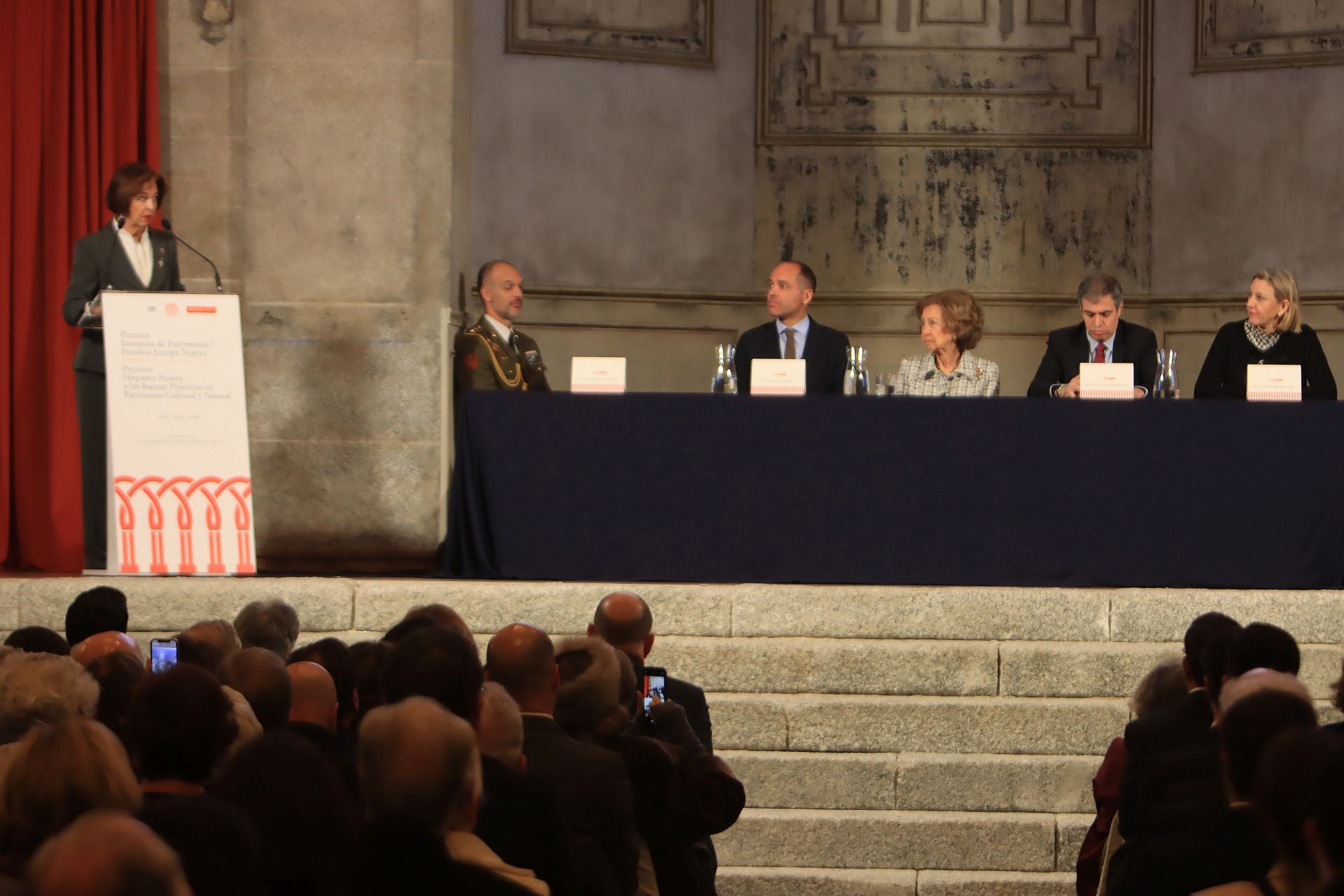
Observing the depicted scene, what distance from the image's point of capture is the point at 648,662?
19.1 ft

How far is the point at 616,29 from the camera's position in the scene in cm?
903

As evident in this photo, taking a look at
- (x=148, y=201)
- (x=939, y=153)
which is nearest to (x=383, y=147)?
(x=148, y=201)

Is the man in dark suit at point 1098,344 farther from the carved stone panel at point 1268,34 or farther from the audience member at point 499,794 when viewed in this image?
the audience member at point 499,794

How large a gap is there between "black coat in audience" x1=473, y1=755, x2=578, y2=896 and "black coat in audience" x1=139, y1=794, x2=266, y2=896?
0.50 metres

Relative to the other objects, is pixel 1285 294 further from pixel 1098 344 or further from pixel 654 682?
pixel 654 682

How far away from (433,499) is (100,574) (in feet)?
4.12

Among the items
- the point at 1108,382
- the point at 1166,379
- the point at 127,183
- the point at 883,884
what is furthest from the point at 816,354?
the point at 127,183

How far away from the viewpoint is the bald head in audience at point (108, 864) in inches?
56.0

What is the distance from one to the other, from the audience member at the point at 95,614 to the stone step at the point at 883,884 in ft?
5.86

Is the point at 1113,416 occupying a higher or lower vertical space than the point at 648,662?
higher

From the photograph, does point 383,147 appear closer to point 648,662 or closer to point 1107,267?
point 648,662

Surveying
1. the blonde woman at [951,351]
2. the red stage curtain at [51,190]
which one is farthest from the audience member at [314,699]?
the red stage curtain at [51,190]

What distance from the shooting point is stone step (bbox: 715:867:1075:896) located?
16.0ft

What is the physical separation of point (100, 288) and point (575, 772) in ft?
14.7
